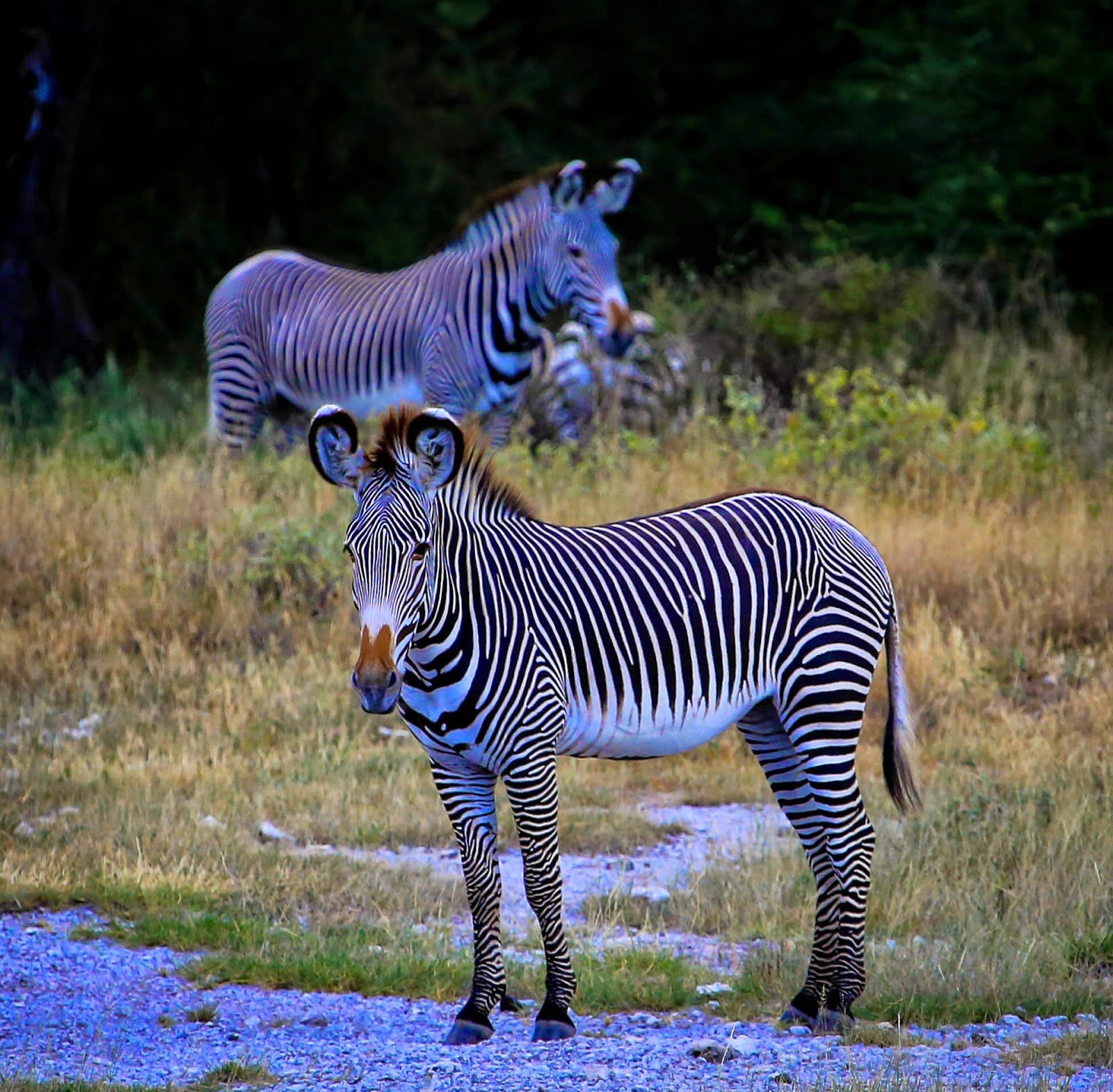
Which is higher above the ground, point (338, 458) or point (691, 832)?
point (338, 458)

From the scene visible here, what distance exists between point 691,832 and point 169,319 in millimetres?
15174

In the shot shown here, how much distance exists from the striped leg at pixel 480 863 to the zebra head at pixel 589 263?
19.9ft

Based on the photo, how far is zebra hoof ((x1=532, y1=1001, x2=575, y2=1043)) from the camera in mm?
5047

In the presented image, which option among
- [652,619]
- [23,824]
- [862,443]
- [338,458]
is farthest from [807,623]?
[862,443]

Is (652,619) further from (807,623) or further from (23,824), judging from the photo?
(23,824)

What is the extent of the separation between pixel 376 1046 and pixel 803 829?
1.68 metres

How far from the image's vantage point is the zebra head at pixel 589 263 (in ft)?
35.5

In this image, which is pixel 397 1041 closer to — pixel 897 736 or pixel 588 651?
pixel 588 651

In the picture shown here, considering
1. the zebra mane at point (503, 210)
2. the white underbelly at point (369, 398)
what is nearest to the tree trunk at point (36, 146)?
the white underbelly at point (369, 398)

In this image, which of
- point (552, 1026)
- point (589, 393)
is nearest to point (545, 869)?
point (552, 1026)

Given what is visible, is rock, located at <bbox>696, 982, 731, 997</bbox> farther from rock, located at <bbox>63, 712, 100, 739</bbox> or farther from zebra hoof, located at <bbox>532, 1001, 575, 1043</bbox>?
rock, located at <bbox>63, 712, 100, 739</bbox>

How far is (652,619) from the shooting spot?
5566mm

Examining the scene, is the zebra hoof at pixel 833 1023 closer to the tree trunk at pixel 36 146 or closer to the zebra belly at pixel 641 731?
the zebra belly at pixel 641 731

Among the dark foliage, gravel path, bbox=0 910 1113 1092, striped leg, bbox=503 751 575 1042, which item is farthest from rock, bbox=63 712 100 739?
the dark foliage
